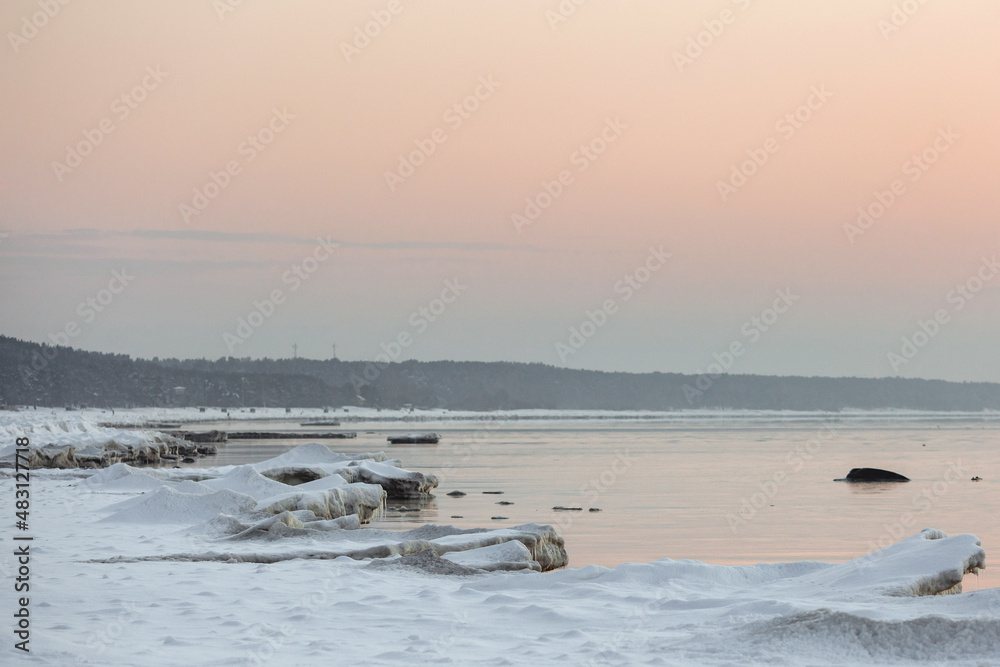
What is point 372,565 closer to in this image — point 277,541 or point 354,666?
point 277,541

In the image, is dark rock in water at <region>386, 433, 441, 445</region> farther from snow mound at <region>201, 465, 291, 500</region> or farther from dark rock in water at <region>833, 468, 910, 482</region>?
snow mound at <region>201, 465, 291, 500</region>

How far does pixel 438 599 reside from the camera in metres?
10.6

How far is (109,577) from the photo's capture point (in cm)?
1156

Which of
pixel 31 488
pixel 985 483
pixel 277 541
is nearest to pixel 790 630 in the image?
pixel 277 541

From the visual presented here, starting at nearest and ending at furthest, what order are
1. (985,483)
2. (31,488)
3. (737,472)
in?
(31,488) < (985,483) < (737,472)

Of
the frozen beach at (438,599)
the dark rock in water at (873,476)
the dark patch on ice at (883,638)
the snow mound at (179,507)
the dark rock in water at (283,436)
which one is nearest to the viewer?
the dark patch on ice at (883,638)

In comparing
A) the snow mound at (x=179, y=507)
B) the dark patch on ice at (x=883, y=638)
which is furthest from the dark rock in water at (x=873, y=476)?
the dark patch on ice at (x=883, y=638)

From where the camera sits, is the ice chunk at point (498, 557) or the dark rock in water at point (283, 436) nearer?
the ice chunk at point (498, 557)

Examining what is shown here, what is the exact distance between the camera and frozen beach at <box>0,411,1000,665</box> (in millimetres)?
8055

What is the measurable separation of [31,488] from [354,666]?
2038 centimetres

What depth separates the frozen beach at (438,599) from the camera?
805cm

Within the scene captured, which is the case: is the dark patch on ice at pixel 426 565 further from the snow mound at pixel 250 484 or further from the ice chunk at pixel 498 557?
the snow mound at pixel 250 484

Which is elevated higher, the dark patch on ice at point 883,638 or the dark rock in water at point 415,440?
the dark rock in water at point 415,440

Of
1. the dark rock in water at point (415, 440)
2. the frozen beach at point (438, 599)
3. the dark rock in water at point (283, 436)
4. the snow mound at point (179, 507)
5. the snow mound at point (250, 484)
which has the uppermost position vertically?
the dark rock in water at point (283, 436)
